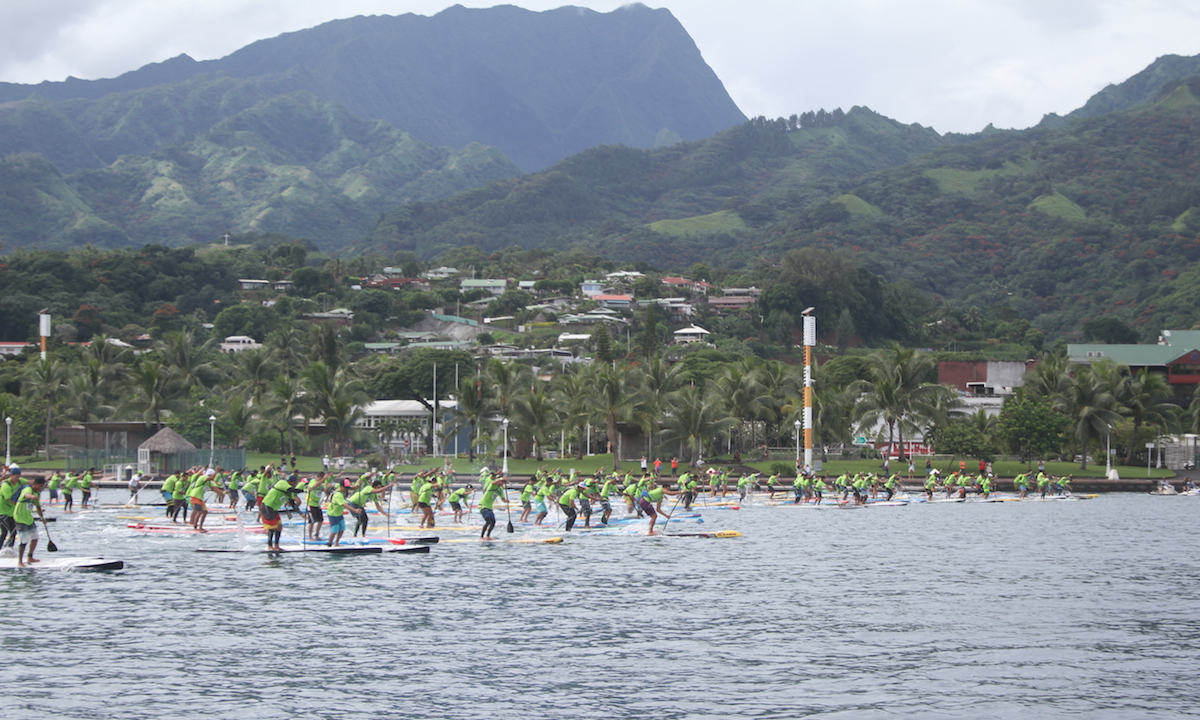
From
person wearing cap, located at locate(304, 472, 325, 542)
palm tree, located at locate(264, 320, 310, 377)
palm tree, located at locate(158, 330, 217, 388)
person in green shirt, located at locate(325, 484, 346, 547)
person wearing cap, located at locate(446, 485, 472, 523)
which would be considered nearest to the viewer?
person in green shirt, located at locate(325, 484, 346, 547)

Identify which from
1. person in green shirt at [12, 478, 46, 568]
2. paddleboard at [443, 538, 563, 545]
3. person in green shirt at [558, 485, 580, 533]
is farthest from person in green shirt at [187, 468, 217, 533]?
person in green shirt at [558, 485, 580, 533]

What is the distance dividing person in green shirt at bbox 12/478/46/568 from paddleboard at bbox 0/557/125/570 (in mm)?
A: 217

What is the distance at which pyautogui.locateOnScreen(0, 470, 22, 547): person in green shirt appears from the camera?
1021 inches

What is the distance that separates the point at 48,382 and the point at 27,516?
203 feet

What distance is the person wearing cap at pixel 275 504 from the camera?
30.1 meters

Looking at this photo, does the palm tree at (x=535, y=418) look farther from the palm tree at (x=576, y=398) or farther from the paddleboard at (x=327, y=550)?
the paddleboard at (x=327, y=550)

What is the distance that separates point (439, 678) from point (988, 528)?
3374cm

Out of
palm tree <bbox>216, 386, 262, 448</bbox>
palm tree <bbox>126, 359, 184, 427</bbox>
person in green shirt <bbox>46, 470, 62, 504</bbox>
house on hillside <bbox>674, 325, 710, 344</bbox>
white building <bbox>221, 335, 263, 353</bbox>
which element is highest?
house on hillside <bbox>674, 325, 710, 344</bbox>

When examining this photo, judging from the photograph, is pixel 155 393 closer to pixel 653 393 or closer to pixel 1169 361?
pixel 653 393

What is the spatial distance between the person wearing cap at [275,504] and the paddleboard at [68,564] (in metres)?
3.80

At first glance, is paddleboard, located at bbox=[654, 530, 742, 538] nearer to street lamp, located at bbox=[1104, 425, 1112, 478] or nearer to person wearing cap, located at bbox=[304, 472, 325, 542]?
person wearing cap, located at bbox=[304, 472, 325, 542]

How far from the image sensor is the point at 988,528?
46688 mm

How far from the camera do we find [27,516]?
2653cm

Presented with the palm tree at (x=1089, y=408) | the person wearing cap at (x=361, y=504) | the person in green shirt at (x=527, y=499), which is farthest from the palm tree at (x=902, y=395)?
the person wearing cap at (x=361, y=504)
